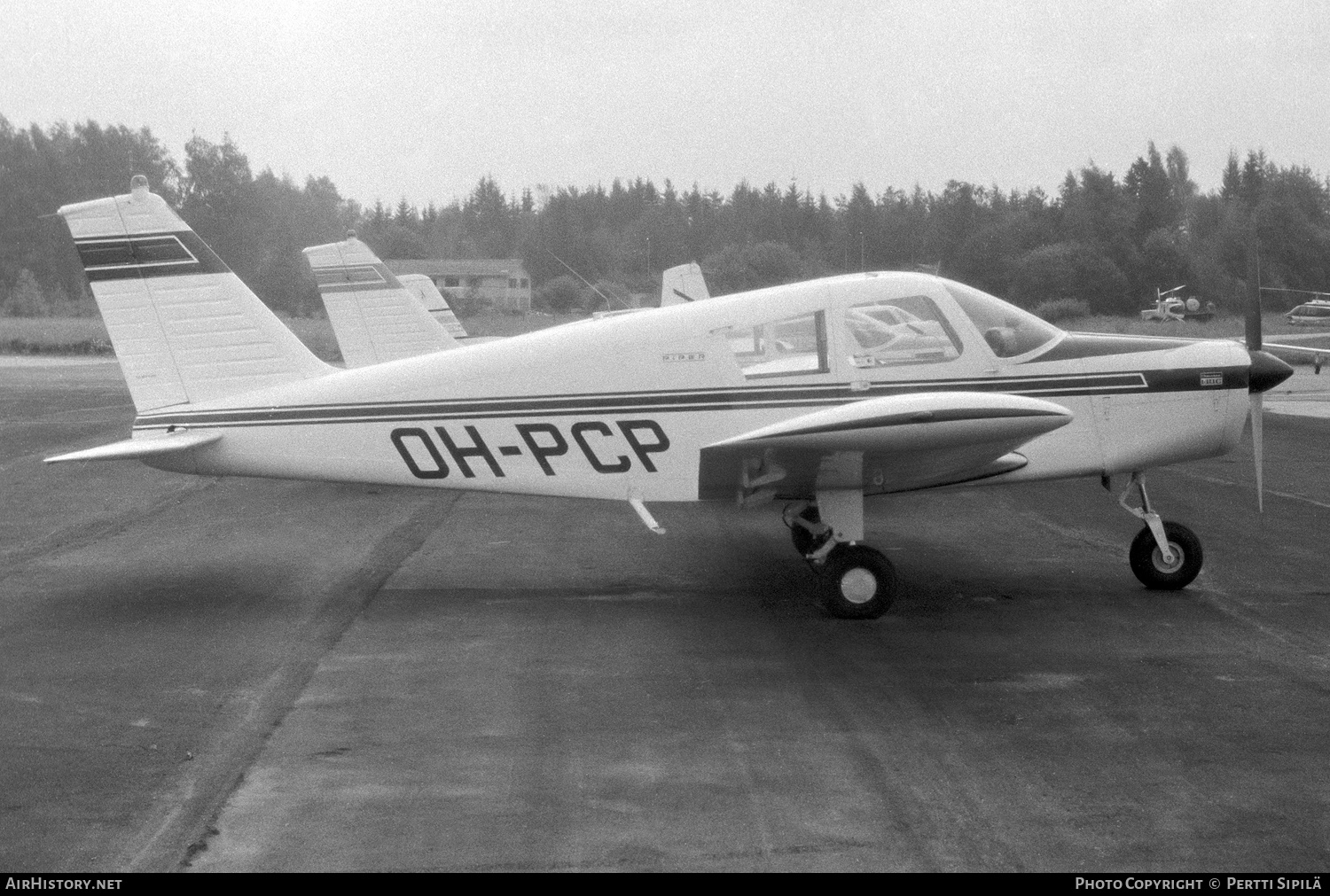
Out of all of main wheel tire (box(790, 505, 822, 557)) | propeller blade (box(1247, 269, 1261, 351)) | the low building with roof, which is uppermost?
propeller blade (box(1247, 269, 1261, 351))

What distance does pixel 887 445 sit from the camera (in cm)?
811

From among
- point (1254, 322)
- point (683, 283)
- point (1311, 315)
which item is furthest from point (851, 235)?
point (1254, 322)

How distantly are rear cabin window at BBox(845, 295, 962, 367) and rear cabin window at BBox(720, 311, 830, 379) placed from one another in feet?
0.73

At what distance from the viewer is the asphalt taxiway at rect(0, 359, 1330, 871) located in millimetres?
4875

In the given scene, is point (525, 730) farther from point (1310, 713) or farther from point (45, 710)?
point (1310, 713)

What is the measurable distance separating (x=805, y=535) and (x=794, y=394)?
175cm

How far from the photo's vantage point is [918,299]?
9.07m

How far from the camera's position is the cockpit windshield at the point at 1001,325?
9.12 metres


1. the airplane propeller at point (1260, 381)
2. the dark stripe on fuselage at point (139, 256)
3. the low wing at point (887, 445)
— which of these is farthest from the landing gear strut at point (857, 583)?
the dark stripe on fuselage at point (139, 256)

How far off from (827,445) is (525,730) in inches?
113

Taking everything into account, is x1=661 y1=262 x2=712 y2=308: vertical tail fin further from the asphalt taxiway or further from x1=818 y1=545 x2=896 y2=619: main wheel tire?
x1=818 y1=545 x2=896 y2=619: main wheel tire

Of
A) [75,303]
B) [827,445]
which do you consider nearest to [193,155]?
[75,303]

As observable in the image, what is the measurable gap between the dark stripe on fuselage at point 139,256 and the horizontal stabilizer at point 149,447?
1.24m

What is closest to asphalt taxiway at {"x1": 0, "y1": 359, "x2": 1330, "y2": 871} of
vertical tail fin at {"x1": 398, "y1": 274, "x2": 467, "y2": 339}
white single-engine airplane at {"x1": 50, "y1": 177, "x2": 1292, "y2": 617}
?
white single-engine airplane at {"x1": 50, "y1": 177, "x2": 1292, "y2": 617}
